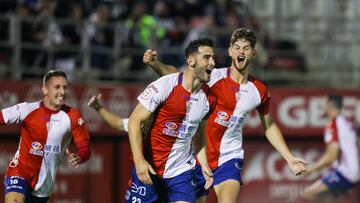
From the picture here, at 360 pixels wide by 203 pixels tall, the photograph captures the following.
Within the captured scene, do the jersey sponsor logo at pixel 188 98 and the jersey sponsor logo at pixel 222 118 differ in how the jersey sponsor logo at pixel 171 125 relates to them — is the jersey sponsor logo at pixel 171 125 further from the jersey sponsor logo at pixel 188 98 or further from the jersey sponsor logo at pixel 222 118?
the jersey sponsor logo at pixel 222 118

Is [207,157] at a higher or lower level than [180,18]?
lower

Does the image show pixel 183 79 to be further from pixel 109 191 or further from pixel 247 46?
pixel 109 191

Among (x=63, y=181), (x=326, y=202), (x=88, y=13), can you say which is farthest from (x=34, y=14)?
(x=326, y=202)

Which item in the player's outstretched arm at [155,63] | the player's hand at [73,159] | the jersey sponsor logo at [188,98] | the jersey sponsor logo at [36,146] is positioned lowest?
the player's hand at [73,159]

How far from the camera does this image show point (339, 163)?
18453 millimetres

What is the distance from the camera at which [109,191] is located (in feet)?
59.4

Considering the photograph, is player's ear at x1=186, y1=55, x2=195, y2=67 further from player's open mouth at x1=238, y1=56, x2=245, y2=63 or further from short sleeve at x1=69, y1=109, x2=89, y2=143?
short sleeve at x1=69, y1=109, x2=89, y2=143

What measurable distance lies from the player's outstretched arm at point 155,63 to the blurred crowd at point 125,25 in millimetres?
6301

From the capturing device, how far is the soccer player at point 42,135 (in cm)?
1147

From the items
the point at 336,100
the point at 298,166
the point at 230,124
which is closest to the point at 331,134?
the point at 336,100

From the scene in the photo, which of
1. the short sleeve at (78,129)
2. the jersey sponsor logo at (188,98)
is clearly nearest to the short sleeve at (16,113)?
the short sleeve at (78,129)

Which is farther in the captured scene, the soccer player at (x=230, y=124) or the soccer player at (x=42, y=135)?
the soccer player at (x=230, y=124)

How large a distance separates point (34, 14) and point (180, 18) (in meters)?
3.40

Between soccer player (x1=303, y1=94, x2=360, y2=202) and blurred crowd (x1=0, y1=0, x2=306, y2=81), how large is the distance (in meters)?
2.46
